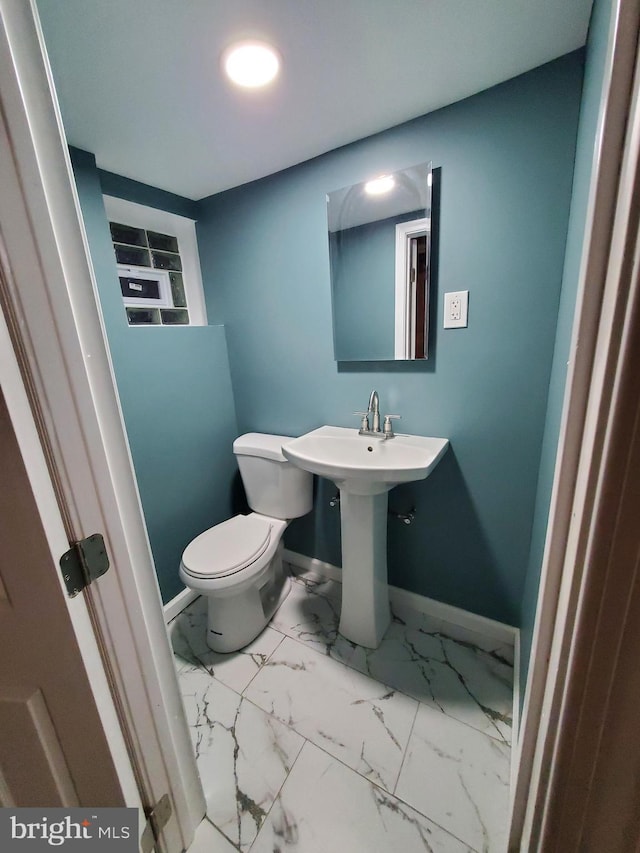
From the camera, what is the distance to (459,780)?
100 centimetres

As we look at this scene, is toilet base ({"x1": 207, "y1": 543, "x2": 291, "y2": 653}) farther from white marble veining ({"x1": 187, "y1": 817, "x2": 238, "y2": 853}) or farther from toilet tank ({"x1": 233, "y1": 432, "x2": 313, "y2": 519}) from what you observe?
white marble veining ({"x1": 187, "y1": 817, "x2": 238, "y2": 853})

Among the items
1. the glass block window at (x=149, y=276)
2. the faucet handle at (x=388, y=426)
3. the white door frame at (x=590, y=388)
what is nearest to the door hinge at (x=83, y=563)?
the white door frame at (x=590, y=388)

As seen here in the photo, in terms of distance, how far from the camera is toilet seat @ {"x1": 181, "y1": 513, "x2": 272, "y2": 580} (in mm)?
1339

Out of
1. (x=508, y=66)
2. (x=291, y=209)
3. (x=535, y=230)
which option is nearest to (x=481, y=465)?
(x=535, y=230)

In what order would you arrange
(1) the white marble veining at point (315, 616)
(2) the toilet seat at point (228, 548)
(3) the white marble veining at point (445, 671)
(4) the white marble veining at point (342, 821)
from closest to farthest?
(4) the white marble veining at point (342, 821) < (3) the white marble veining at point (445, 671) < (2) the toilet seat at point (228, 548) < (1) the white marble veining at point (315, 616)

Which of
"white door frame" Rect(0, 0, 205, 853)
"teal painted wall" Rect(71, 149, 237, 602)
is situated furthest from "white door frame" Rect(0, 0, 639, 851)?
"teal painted wall" Rect(71, 149, 237, 602)

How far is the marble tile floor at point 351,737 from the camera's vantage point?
91cm

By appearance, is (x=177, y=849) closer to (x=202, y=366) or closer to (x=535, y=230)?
(x=202, y=366)

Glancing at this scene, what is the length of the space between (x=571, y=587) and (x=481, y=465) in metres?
0.94

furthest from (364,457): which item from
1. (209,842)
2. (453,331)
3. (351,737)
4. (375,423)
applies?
(209,842)

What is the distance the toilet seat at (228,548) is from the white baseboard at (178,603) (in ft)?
1.15

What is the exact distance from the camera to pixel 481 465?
4.36 ft

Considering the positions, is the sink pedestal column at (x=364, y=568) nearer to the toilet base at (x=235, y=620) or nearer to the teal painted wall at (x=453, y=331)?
the teal painted wall at (x=453, y=331)

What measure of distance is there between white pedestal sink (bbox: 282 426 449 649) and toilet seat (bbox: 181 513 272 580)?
40 centimetres
